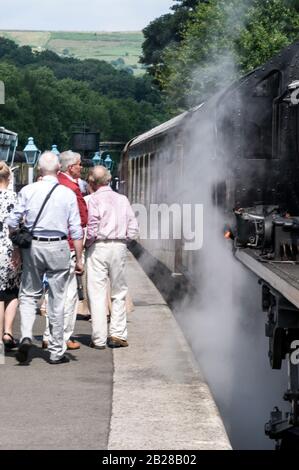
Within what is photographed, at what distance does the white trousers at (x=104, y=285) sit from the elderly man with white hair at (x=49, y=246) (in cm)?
95

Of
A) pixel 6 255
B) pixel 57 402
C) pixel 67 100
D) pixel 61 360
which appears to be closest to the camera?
pixel 57 402

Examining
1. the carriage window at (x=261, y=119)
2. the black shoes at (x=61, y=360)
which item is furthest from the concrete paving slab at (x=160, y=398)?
the carriage window at (x=261, y=119)

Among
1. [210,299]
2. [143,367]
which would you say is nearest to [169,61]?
[210,299]

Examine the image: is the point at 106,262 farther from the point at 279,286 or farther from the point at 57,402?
the point at 279,286

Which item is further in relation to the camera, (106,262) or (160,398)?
(106,262)

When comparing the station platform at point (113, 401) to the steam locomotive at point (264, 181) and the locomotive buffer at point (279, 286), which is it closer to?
the locomotive buffer at point (279, 286)

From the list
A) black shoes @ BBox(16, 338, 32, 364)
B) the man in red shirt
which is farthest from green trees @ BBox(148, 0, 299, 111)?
black shoes @ BBox(16, 338, 32, 364)

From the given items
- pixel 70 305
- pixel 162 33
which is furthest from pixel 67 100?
pixel 70 305

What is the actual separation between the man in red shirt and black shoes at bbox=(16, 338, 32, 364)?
0.52 meters

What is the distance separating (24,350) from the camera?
891 cm

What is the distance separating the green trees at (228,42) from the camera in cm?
2848

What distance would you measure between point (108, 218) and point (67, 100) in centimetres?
13325

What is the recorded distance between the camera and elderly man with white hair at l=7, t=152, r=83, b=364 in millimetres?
9008
